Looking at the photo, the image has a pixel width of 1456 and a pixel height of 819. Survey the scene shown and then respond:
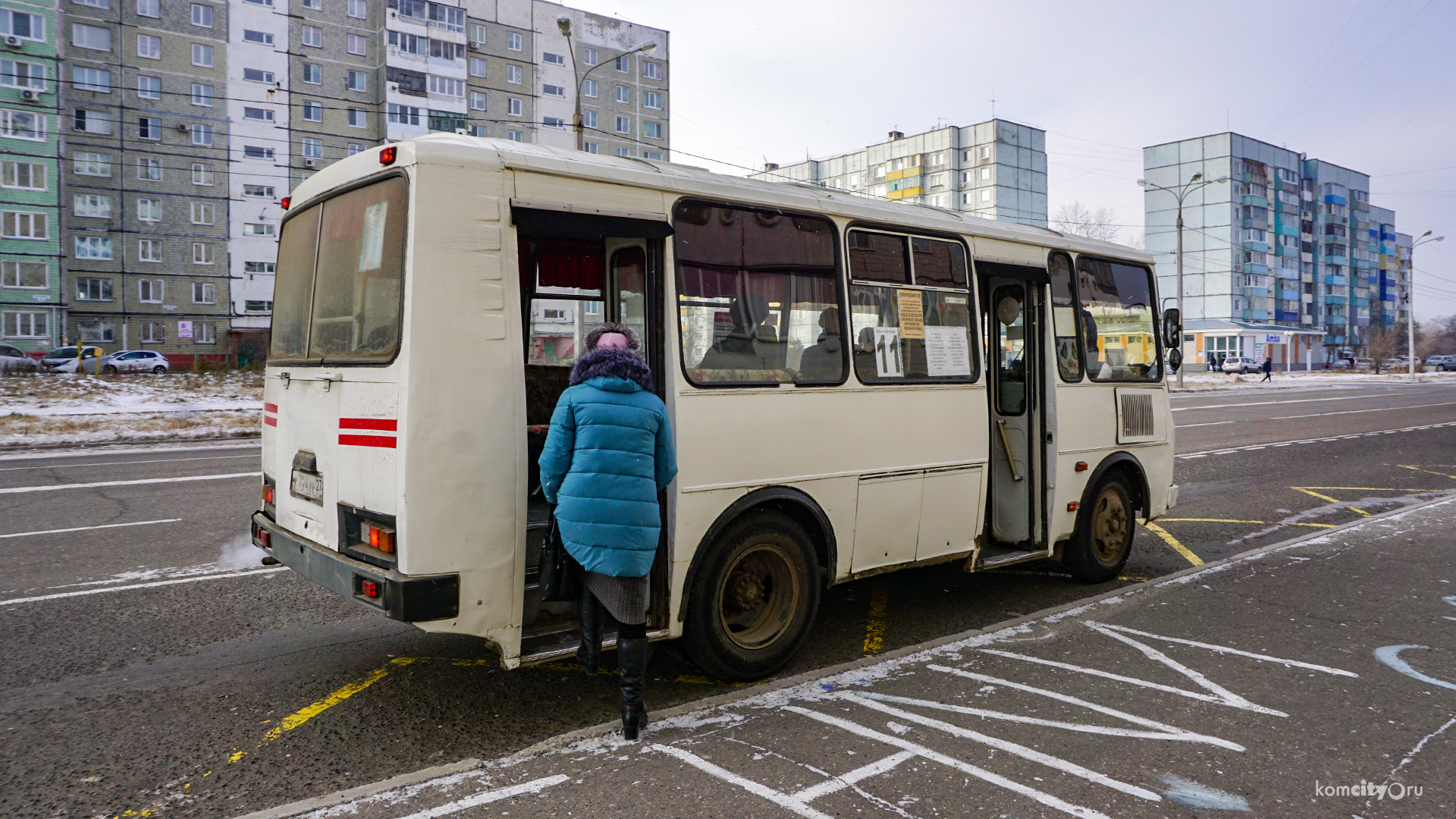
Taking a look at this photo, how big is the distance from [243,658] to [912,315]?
435cm

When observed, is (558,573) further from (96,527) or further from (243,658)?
(96,527)

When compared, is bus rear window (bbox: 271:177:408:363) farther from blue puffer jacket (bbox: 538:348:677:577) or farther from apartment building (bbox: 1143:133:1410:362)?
apartment building (bbox: 1143:133:1410:362)

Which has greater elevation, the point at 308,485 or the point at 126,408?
the point at 126,408

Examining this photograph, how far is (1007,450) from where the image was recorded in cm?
698

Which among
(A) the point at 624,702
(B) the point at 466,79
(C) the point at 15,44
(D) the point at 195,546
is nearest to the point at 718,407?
(A) the point at 624,702

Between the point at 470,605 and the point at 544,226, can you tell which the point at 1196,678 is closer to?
the point at 470,605

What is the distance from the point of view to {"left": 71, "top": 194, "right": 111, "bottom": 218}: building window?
51531 millimetres

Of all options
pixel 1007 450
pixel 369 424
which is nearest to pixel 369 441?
pixel 369 424

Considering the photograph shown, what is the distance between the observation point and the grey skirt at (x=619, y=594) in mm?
3996

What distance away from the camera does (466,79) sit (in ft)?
202

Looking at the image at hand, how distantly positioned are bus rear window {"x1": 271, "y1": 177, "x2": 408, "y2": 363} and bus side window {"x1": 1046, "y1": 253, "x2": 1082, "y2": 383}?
4.70m

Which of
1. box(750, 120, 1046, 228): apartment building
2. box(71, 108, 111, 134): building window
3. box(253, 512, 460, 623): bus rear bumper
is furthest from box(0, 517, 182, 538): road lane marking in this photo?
box(750, 120, 1046, 228): apartment building

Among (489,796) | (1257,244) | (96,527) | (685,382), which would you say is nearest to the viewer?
(489,796)

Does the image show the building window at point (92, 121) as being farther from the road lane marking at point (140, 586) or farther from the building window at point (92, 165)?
the road lane marking at point (140, 586)
